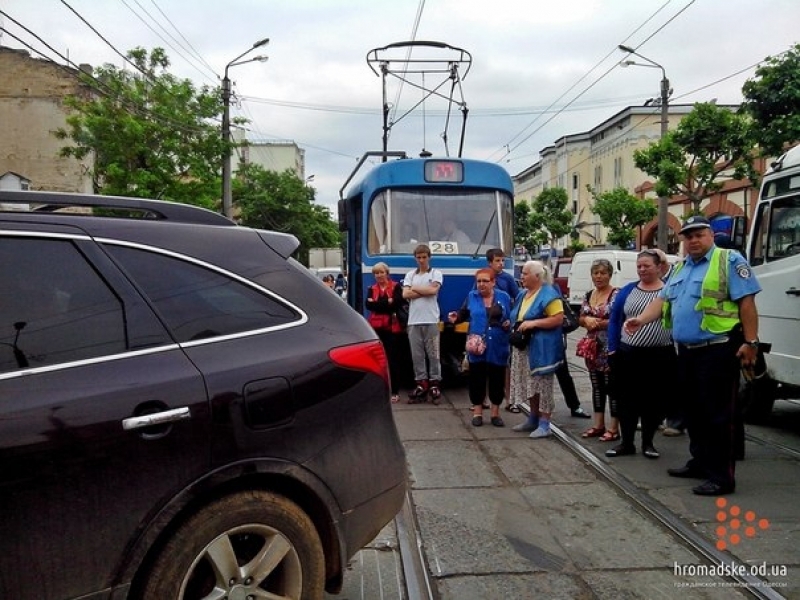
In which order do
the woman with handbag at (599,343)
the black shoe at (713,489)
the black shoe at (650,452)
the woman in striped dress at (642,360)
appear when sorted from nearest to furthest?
the black shoe at (713,489) < the woman in striped dress at (642,360) < the black shoe at (650,452) < the woman with handbag at (599,343)

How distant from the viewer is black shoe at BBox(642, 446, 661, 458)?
6.34 meters

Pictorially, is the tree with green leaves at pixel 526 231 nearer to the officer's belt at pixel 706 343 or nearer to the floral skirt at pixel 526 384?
the floral skirt at pixel 526 384

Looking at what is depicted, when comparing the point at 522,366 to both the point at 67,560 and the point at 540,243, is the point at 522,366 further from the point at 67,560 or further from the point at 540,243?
the point at 540,243

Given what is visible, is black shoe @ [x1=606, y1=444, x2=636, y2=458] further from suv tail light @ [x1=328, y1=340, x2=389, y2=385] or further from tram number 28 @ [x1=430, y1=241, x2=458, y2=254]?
tram number 28 @ [x1=430, y1=241, x2=458, y2=254]

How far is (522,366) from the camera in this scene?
724 cm

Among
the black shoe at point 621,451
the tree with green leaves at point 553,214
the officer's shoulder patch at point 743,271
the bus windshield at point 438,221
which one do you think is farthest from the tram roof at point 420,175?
the tree with green leaves at point 553,214

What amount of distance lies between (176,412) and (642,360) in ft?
14.8

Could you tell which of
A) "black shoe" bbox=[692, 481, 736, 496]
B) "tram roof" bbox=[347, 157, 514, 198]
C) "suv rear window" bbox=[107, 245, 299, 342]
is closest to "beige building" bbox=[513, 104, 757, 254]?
"tram roof" bbox=[347, 157, 514, 198]

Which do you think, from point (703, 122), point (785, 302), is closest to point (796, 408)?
point (785, 302)

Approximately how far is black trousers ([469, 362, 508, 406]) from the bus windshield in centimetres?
274

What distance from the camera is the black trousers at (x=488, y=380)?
24.9ft

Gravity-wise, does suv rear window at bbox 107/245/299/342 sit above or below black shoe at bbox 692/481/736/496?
above

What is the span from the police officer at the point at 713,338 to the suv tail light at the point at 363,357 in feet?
9.70

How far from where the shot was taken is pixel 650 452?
635 cm
